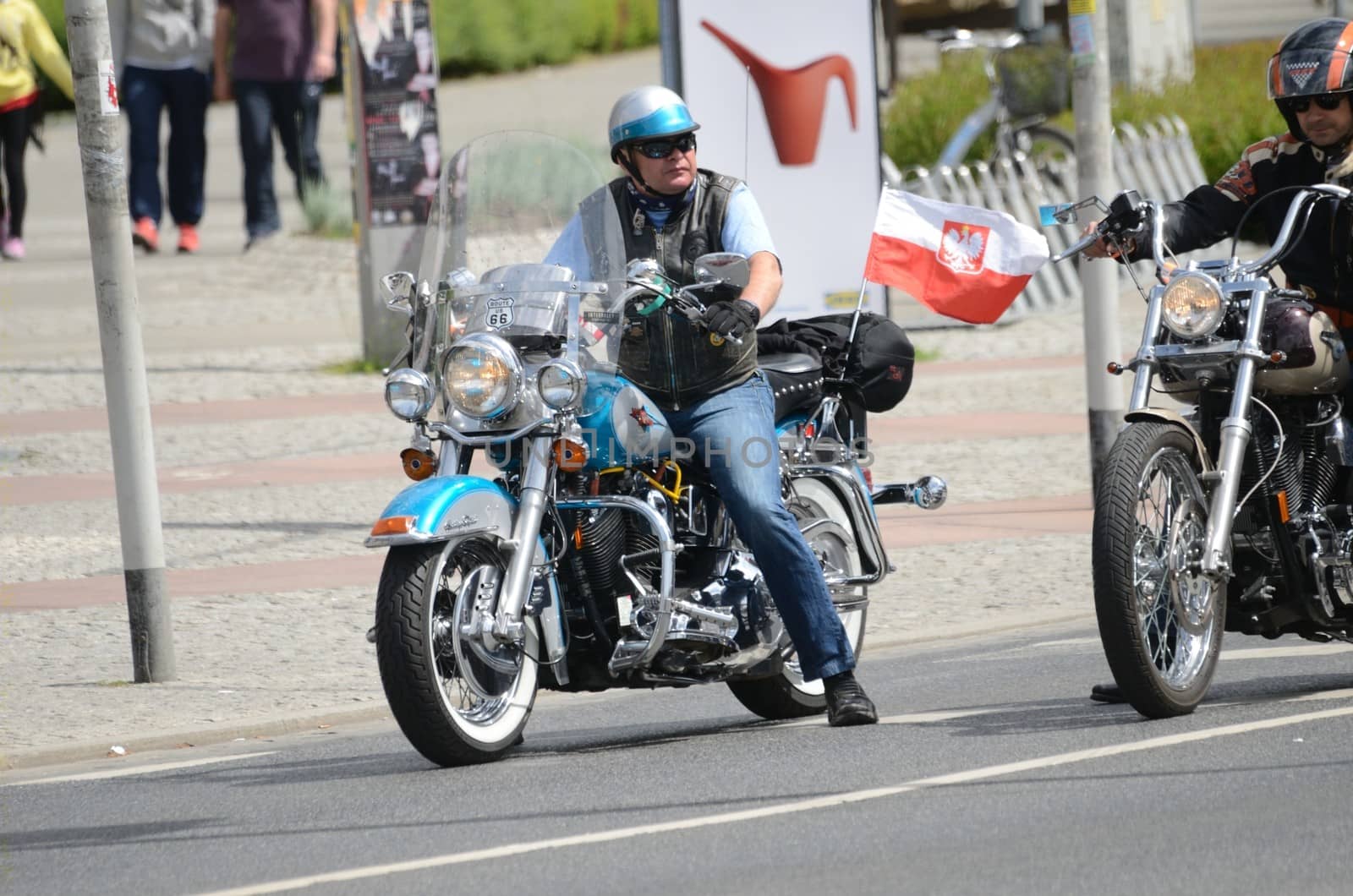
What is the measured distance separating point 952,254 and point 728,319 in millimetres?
1559

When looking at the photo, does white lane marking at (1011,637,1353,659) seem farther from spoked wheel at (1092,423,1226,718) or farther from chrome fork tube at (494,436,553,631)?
chrome fork tube at (494,436,553,631)

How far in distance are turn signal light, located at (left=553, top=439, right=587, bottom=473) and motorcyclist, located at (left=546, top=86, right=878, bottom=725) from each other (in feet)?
1.35

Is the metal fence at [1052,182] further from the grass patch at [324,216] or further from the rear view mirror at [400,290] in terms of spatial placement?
the rear view mirror at [400,290]

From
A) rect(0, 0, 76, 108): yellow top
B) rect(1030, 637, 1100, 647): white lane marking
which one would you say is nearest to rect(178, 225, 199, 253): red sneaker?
rect(0, 0, 76, 108): yellow top

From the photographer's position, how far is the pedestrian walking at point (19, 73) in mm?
20359

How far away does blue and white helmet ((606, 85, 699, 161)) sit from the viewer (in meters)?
6.95

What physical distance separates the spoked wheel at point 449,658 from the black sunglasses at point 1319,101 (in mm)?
2684

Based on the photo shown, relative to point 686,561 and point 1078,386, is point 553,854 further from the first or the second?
point 1078,386

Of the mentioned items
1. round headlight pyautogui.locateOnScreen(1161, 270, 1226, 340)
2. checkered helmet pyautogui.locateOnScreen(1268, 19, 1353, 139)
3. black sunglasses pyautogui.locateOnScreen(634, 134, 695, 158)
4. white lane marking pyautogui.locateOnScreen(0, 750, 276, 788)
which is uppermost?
checkered helmet pyautogui.locateOnScreen(1268, 19, 1353, 139)

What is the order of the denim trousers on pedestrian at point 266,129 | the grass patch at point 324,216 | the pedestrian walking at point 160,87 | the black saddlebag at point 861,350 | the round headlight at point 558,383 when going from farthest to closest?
the grass patch at point 324,216
the denim trousers on pedestrian at point 266,129
the pedestrian walking at point 160,87
the black saddlebag at point 861,350
the round headlight at point 558,383

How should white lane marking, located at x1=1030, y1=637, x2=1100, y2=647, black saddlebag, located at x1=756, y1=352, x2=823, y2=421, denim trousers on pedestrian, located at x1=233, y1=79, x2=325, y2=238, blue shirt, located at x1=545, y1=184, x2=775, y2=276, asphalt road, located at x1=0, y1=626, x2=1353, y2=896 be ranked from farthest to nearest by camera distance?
denim trousers on pedestrian, located at x1=233, y1=79, x2=325, y2=238 → white lane marking, located at x1=1030, y1=637, x2=1100, y2=647 → black saddlebag, located at x1=756, y1=352, x2=823, y2=421 → blue shirt, located at x1=545, y1=184, x2=775, y2=276 → asphalt road, located at x1=0, y1=626, x2=1353, y2=896

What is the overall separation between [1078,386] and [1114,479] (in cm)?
981

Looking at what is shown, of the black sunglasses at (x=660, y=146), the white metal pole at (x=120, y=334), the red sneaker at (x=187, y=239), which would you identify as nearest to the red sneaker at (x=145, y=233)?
the red sneaker at (x=187, y=239)

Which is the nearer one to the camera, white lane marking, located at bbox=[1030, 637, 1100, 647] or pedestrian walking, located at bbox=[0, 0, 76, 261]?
white lane marking, located at bbox=[1030, 637, 1100, 647]
